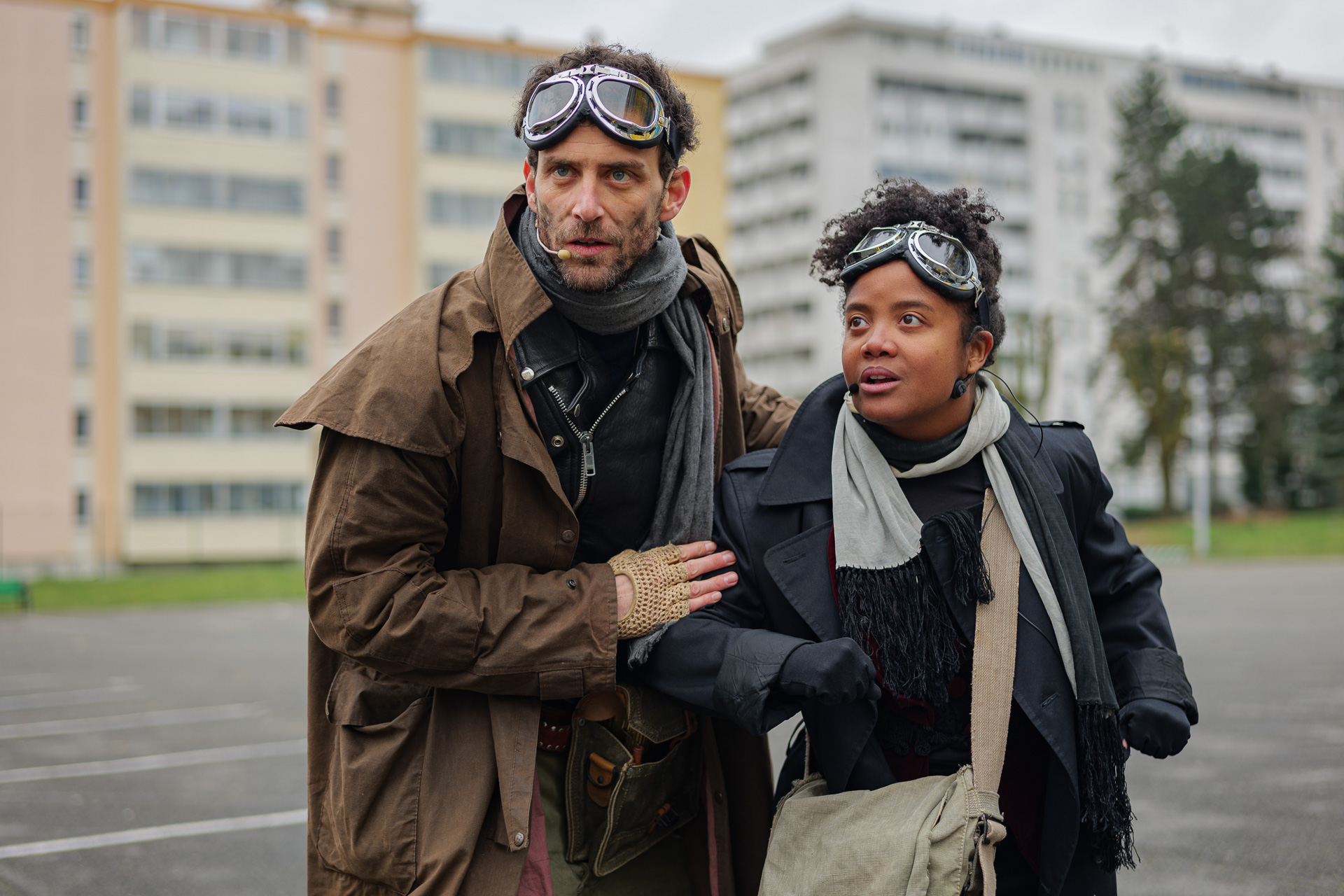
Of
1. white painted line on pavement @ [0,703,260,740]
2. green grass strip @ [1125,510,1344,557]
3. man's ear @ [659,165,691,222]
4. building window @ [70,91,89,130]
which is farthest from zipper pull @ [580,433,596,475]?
building window @ [70,91,89,130]

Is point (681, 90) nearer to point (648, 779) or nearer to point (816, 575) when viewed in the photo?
point (816, 575)

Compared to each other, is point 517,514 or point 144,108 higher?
point 144,108

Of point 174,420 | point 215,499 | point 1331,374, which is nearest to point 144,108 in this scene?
point 174,420

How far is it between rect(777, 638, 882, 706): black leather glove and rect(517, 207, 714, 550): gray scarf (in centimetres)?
53

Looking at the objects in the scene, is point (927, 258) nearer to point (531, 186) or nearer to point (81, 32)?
point (531, 186)

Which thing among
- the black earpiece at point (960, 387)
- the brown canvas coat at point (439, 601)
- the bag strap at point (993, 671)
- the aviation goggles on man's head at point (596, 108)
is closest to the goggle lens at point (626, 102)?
the aviation goggles on man's head at point (596, 108)

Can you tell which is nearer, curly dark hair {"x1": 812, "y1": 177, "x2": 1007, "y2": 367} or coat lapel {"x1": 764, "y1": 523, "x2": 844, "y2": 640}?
coat lapel {"x1": 764, "y1": 523, "x2": 844, "y2": 640}

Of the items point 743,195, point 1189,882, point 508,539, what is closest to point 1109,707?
point 508,539

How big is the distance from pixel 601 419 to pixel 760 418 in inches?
27.6

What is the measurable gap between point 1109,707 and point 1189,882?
300 cm

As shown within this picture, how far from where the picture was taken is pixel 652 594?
8.79 ft

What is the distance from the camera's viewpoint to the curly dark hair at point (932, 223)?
9.29ft

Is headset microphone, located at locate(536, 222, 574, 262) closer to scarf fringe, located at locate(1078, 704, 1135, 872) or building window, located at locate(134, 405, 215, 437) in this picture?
scarf fringe, located at locate(1078, 704, 1135, 872)

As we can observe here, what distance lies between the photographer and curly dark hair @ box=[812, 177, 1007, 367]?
2.83 meters
